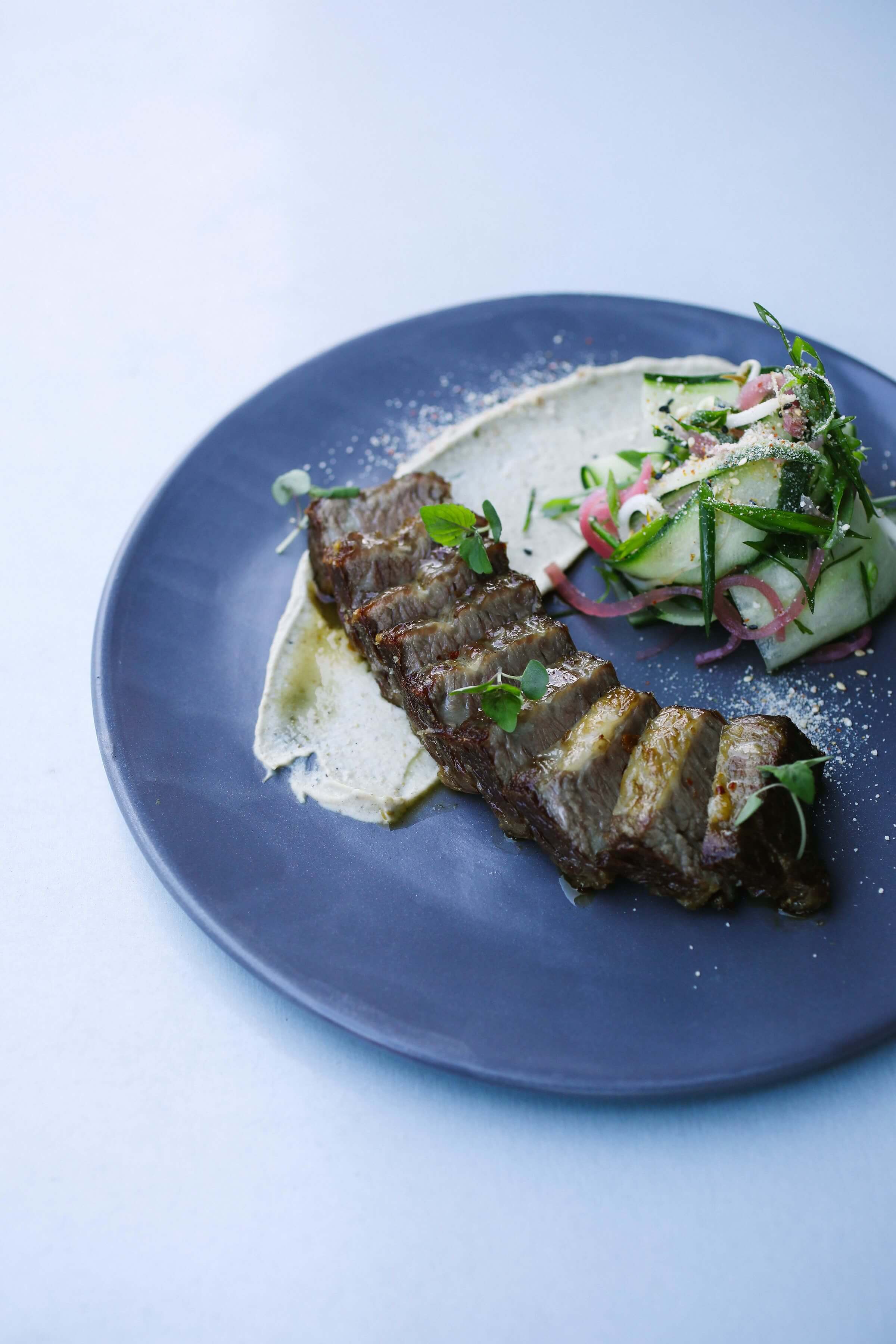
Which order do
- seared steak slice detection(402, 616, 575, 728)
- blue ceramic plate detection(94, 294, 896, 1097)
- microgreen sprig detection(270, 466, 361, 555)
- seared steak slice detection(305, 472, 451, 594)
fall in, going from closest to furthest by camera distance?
blue ceramic plate detection(94, 294, 896, 1097), seared steak slice detection(402, 616, 575, 728), seared steak slice detection(305, 472, 451, 594), microgreen sprig detection(270, 466, 361, 555)

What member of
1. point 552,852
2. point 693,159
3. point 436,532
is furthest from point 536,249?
point 552,852

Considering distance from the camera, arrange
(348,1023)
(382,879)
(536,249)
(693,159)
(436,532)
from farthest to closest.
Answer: (693,159), (536,249), (436,532), (382,879), (348,1023)

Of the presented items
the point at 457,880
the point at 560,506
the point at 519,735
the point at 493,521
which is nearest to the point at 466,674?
the point at 519,735

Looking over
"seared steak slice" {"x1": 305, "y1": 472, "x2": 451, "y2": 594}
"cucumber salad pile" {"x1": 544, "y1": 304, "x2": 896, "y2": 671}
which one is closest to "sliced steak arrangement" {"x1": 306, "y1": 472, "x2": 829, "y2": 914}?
"seared steak slice" {"x1": 305, "y1": 472, "x2": 451, "y2": 594}

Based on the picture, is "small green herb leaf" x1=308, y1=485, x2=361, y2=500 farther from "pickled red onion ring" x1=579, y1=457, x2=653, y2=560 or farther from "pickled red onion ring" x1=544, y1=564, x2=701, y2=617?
"pickled red onion ring" x1=579, y1=457, x2=653, y2=560

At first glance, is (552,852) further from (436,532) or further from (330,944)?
(436,532)

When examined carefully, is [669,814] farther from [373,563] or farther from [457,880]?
[373,563]

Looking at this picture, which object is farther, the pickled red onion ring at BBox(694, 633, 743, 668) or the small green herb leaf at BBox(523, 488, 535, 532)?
the small green herb leaf at BBox(523, 488, 535, 532)
